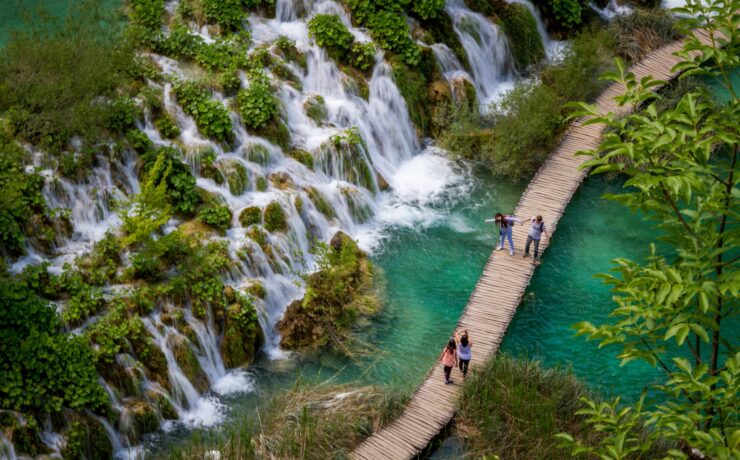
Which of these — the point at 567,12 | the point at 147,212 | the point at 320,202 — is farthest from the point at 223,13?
the point at 567,12

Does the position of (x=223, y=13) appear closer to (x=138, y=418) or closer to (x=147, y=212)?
(x=147, y=212)

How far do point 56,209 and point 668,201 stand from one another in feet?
43.1

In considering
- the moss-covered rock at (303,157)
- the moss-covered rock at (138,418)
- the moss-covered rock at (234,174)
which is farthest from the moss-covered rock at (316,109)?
the moss-covered rock at (138,418)

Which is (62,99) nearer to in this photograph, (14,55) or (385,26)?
(14,55)

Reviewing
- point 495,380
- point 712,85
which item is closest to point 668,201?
point 495,380

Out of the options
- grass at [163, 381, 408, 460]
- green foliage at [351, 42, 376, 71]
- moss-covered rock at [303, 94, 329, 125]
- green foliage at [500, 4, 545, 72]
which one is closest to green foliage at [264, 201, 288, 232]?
moss-covered rock at [303, 94, 329, 125]

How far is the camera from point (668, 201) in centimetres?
1293

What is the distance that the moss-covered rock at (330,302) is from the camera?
21.0m

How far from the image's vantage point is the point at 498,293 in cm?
2222

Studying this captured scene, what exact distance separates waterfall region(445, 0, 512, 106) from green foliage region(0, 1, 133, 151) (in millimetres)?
11369

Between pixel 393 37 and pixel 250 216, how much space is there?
25.9ft

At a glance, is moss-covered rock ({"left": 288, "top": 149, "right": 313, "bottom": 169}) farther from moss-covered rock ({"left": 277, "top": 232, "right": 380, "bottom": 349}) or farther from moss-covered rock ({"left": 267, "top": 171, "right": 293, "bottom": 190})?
moss-covered rock ({"left": 277, "top": 232, "right": 380, "bottom": 349})

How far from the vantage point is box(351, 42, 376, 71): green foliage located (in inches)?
1065

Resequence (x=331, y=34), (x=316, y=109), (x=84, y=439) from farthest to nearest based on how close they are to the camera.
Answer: (x=331, y=34), (x=316, y=109), (x=84, y=439)
